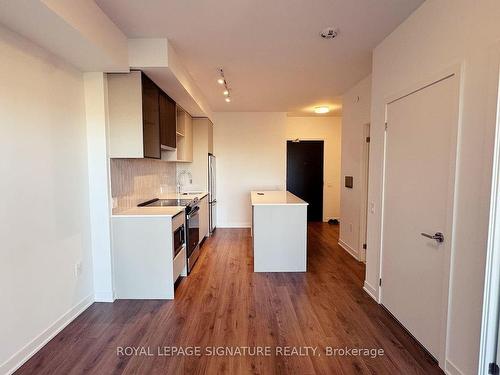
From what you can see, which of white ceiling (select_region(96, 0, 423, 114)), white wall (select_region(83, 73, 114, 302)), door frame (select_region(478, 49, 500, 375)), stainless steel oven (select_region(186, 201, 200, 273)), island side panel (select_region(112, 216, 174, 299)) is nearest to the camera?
door frame (select_region(478, 49, 500, 375))

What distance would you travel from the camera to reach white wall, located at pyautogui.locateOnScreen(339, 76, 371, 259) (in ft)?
12.8

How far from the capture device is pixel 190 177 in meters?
5.29

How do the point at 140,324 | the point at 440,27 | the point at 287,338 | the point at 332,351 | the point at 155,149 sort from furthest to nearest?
the point at 155,149
the point at 140,324
the point at 287,338
the point at 332,351
the point at 440,27

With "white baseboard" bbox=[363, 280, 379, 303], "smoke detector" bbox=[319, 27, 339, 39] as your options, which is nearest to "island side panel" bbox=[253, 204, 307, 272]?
"white baseboard" bbox=[363, 280, 379, 303]

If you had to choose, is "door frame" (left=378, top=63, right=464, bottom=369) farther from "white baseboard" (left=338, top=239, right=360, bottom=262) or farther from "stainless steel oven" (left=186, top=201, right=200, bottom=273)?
"stainless steel oven" (left=186, top=201, right=200, bottom=273)

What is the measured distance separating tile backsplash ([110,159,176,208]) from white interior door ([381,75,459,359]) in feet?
9.45

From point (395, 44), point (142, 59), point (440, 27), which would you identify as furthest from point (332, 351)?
point (142, 59)

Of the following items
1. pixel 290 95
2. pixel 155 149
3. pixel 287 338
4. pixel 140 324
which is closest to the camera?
pixel 287 338

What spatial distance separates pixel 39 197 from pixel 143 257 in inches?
44.2

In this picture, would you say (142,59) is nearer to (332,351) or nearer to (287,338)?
(287,338)

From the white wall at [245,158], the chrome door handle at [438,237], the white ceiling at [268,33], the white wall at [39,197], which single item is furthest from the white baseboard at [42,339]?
the white wall at [245,158]

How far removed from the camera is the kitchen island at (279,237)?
3582mm

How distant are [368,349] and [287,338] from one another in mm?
625

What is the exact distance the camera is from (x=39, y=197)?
2.11 metres
